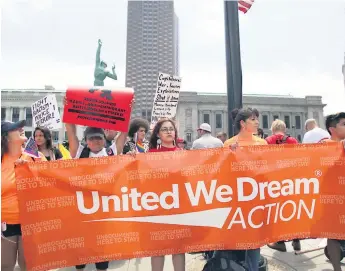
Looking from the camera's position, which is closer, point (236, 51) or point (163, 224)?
point (163, 224)

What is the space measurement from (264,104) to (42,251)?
7440 cm

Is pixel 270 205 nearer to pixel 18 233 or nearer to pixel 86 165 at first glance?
pixel 86 165

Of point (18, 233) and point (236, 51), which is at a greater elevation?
point (236, 51)

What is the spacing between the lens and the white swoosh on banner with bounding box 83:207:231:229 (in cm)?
269

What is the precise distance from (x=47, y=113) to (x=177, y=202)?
4.45 m

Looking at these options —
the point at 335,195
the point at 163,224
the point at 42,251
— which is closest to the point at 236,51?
the point at 335,195

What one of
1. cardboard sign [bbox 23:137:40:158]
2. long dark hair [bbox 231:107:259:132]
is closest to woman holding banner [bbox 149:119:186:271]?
long dark hair [bbox 231:107:259:132]

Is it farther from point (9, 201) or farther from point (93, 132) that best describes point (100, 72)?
point (9, 201)

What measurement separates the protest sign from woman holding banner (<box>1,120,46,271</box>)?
3.43m

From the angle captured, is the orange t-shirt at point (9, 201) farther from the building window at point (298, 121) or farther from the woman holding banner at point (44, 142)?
the building window at point (298, 121)

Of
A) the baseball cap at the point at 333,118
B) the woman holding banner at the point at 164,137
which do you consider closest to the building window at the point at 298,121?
the baseball cap at the point at 333,118

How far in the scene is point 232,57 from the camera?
12.1 ft

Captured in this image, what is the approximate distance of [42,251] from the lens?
2.56m

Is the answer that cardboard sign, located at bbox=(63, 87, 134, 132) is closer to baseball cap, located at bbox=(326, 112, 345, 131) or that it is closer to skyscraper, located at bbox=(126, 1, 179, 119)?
baseball cap, located at bbox=(326, 112, 345, 131)
